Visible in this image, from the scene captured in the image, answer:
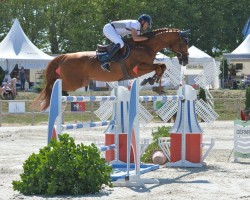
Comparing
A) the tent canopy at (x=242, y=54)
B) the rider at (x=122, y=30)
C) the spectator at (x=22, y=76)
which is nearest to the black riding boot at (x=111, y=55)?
the rider at (x=122, y=30)

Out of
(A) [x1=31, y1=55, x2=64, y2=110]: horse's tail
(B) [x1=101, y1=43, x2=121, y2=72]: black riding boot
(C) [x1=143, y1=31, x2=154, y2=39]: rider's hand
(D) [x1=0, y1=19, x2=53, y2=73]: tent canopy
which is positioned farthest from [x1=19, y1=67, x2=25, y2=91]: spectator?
(B) [x1=101, y1=43, x2=121, y2=72]: black riding boot

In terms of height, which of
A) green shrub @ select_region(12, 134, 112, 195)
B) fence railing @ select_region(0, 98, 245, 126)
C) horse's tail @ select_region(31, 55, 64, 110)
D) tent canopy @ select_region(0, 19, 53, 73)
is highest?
tent canopy @ select_region(0, 19, 53, 73)

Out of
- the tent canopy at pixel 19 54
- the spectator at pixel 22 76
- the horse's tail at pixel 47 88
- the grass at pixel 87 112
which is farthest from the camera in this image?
the spectator at pixel 22 76

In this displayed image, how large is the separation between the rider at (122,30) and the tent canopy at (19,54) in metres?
23.3

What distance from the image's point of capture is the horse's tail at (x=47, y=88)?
1254 cm

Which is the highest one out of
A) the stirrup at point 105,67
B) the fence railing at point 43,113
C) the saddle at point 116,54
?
the saddle at point 116,54

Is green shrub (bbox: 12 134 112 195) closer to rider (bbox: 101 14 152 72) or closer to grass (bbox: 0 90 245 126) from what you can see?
rider (bbox: 101 14 152 72)

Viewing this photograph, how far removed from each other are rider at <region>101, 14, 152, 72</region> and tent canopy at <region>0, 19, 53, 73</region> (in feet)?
76.3

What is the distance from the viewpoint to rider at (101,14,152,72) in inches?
480

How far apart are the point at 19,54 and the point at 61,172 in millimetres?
27275

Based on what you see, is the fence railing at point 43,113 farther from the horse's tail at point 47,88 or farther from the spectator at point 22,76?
the horse's tail at point 47,88

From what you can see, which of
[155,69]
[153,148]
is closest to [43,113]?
[153,148]

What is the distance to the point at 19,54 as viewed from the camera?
35.7 meters

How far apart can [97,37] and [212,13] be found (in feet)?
39.1
